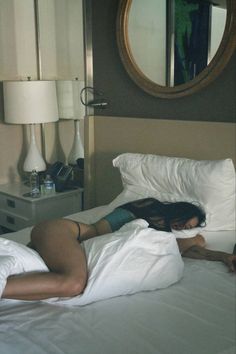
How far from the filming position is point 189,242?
1735 mm

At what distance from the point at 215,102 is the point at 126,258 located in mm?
1091

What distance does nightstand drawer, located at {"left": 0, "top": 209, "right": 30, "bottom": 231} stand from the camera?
264cm

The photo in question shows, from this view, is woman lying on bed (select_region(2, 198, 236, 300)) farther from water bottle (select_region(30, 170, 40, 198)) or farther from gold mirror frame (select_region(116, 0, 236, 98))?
water bottle (select_region(30, 170, 40, 198))

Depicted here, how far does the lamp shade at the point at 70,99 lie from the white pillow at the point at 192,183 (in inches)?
32.5

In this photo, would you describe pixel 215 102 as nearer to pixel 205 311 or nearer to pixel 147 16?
pixel 147 16

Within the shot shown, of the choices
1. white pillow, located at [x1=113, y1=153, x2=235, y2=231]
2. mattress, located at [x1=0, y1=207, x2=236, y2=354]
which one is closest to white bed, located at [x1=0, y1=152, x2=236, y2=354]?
mattress, located at [x1=0, y1=207, x2=236, y2=354]

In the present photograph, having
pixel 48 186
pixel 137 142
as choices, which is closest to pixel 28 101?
pixel 48 186

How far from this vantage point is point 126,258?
136 centimetres

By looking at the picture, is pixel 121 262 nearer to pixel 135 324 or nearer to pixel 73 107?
pixel 135 324

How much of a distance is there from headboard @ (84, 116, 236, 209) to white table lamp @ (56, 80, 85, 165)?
0.16 metres

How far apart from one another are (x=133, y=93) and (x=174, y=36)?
44 cm

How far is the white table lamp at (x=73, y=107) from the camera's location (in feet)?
9.23

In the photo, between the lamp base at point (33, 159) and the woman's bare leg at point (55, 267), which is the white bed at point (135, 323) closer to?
the woman's bare leg at point (55, 267)

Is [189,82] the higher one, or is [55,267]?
[189,82]
